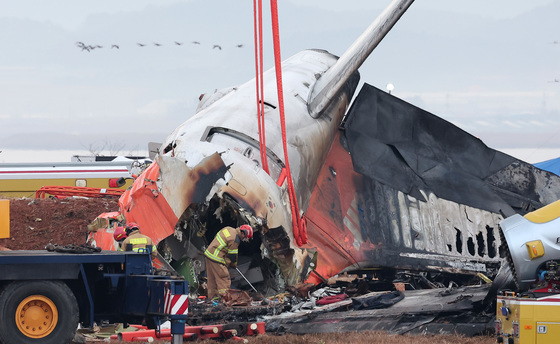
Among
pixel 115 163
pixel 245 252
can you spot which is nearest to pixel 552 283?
pixel 245 252

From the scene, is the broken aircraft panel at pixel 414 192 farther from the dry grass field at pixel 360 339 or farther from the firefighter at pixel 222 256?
the dry grass field at pixel 360 339

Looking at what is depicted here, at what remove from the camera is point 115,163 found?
36.3 m

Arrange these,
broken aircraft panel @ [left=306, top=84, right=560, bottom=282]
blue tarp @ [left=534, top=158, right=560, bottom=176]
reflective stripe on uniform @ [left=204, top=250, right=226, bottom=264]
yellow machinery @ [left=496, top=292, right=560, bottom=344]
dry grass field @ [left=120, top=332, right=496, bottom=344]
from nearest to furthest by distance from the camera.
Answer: yellow machinery @ [left=496, top=292, right=560, bottom=344] → dry grass field @ [left=120, top=332, right=496, bottom=344] → reflective stripe on uniform @ [left=204, top=250, right=226, bottom=264] → broken aircraft panel @ [left=306, top=84, right=560, bottom=282] → blue tarp @ [left=534, top=158, right=560, bottom=176]

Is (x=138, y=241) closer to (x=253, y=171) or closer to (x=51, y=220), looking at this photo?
(x=253, y=171)

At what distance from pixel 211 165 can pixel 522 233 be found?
6.70 meters

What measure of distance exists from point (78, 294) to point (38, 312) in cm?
62

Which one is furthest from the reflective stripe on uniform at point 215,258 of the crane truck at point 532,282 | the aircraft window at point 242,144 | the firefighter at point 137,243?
the crane truck at point 532,282

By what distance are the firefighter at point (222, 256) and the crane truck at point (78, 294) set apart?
412 centimetres

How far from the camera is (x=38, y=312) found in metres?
9.98

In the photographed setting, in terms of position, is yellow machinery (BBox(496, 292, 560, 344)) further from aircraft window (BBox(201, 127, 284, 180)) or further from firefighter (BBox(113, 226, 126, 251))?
aircraft window (BBox(201, 127, 284, 180))

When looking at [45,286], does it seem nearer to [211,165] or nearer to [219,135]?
[211,165]

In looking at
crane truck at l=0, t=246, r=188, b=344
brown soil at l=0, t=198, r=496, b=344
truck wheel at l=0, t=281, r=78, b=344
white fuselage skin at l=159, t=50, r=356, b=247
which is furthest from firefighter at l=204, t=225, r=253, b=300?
brown soil at l=0, t=198, r=496, b=344

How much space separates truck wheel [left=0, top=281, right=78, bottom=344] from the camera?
975cm

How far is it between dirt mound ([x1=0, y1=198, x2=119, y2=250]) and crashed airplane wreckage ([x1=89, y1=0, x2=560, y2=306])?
218 inches
